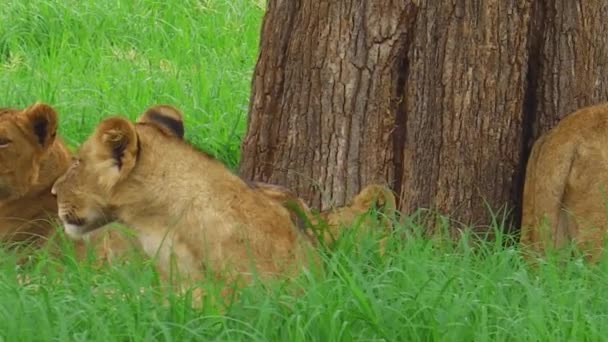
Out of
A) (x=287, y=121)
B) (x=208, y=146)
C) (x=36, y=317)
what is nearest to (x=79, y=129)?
(x=208, y=146)

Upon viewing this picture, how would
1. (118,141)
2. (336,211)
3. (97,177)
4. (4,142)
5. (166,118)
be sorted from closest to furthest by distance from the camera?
(118,141), (97,177), (166,118), (336,211), (4,142)

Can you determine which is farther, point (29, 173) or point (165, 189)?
point (29, 173)

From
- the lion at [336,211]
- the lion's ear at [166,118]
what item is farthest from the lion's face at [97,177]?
the lion at [336,211]

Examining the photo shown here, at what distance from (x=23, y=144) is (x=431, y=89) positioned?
4.36 feet

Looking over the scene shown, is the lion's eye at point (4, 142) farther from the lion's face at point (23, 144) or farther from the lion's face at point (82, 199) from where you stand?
the lion's face at point (82, 199)

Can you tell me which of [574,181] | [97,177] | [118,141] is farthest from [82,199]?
[574,181]

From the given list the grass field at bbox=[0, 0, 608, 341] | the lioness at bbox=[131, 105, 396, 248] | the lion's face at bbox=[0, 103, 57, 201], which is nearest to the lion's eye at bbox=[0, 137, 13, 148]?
the lion's face at bbox=[0, 103, 57, 201]

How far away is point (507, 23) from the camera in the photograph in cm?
539

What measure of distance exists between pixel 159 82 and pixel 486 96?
8.61 ft

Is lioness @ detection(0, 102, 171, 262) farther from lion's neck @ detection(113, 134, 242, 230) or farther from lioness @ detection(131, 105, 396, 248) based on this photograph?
lion's neck @ detection(113, 134, 242, 230)

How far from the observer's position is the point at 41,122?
217 inches

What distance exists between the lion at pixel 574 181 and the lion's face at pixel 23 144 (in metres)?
1.56

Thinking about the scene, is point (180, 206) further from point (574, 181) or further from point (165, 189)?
point (574, 181)

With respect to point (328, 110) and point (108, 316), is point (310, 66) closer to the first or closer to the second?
point (328, 110)
